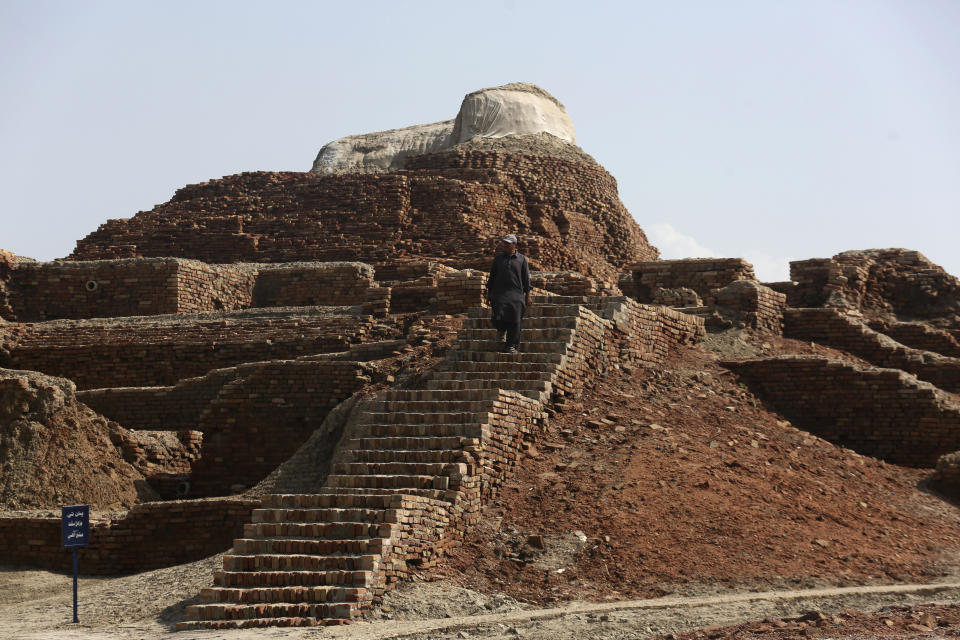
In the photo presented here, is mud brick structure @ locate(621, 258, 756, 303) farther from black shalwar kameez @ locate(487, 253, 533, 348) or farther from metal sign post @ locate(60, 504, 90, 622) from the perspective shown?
metal sign post @ locate(60, 504, 90, 622)


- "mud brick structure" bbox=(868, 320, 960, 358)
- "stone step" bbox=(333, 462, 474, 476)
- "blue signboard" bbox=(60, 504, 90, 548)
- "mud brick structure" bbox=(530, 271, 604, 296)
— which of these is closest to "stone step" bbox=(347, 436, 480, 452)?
"stone step" bbox=(333, 462, 474, 476)

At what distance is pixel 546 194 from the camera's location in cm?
3153

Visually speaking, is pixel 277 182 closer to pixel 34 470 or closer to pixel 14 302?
pixel 14 302

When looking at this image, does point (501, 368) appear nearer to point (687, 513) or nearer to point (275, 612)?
point (687, 513)

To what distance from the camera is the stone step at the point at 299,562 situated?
10.3 meters

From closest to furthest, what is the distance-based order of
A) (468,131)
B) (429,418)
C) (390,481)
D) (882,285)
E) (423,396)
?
(390,481) → (429,418) → (423,396) → (882,285) → (468,131)

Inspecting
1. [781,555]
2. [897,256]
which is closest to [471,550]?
[781,555]

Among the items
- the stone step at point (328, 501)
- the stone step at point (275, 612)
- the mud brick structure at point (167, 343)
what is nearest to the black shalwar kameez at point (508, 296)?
the stone step at point (328, 501)

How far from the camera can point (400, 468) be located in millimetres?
11852

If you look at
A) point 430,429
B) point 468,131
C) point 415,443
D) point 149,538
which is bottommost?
point 149,538

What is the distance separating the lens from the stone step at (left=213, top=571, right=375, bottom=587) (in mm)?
10211

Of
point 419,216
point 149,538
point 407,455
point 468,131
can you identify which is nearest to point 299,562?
point 407,455

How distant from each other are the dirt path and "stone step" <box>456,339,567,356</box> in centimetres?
352

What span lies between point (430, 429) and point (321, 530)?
1787mm
